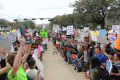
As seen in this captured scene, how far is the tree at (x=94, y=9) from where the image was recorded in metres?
33.3

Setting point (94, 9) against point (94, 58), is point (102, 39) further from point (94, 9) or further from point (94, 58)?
point (94, 9)

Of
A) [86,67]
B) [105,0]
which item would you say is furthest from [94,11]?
[86,67]

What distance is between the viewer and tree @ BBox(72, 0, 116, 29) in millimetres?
33344

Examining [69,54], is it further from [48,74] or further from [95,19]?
[95,19]

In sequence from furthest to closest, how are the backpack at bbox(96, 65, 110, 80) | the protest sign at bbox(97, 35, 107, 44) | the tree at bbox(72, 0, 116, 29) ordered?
the tree at bbox(72, 0, 116, 29) < the protest sign at bbox(97, 35, 107, 44) < the backpack at bbox(96, 65, 110, 80)

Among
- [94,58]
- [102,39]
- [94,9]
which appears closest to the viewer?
[94,58]

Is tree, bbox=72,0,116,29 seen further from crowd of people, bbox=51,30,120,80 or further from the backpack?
the backpack

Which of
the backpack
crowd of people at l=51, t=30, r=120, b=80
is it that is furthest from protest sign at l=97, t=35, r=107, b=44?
the backpack

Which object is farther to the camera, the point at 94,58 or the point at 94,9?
the point at 94,9

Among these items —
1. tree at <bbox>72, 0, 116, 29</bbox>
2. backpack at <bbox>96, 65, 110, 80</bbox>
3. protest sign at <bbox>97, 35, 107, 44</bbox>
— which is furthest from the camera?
tree at <bbox>72, 0, 116, 29</bbox>

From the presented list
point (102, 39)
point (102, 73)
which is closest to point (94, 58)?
point (102, 73)

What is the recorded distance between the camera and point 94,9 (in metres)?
35.5

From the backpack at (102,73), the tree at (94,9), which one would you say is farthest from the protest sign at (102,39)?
the tree at (94,9)

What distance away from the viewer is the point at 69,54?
10.4 metres
